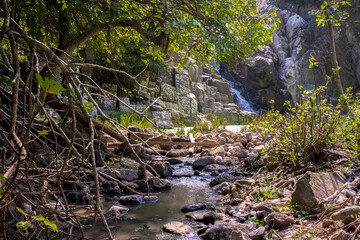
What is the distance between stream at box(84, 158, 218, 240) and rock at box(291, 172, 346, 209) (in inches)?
39.8

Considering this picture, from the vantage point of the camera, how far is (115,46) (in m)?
5.40

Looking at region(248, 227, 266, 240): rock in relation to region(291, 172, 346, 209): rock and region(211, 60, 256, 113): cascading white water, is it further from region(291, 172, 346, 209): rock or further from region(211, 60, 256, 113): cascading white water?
region(211, 60, 256, 113): cascading white water

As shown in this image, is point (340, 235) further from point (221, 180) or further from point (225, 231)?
point (221, 180)

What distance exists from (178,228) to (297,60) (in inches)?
1118

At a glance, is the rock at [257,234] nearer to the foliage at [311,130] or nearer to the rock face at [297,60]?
the foliage at [311,130]

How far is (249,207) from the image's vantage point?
2.68m

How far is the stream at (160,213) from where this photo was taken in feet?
7.48

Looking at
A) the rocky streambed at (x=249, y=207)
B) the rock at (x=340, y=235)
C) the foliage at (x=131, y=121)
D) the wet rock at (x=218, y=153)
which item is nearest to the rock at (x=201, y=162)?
the wet rock at (x=218, y=153)

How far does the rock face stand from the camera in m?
25.0

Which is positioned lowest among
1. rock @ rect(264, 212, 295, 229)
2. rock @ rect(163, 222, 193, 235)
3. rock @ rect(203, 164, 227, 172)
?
rock @ rect(203, 164, 227, 172)

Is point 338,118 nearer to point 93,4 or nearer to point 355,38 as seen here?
point 93,4

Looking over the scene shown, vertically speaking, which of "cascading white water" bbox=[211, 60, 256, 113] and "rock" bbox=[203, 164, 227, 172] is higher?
"cascading white water" bbox=[211, 60, 256, 113]

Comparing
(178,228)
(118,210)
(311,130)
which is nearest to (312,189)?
(311,130)

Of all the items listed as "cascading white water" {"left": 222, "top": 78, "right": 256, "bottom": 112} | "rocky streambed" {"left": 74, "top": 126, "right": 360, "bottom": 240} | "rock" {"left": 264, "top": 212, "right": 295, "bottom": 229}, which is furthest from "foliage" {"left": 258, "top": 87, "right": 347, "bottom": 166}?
"cascading white water" {"left": 222, "top": 78, "right": 256, "bottom": 112}
